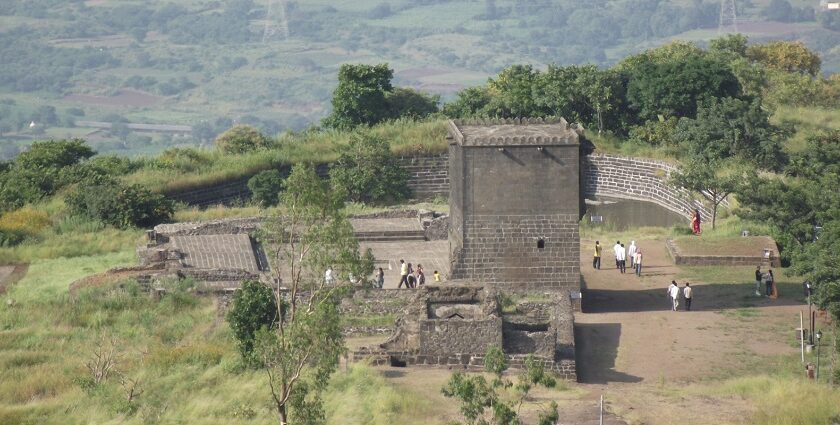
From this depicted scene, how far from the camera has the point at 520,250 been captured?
4147 cm

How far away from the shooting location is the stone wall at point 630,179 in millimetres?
60125

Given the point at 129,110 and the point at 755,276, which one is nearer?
the point at 755,276

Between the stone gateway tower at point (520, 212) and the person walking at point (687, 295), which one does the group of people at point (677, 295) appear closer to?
the person walking at point (687, 295)

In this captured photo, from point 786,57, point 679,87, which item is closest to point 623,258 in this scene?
point 679,87

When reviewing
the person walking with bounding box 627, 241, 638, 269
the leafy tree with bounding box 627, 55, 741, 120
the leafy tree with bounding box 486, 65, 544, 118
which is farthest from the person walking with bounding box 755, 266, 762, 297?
the leafy tree with bounding box 486, 65, 544, 118

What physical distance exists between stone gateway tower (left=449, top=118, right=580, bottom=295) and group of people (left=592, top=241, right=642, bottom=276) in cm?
437

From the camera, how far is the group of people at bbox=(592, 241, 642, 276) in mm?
45525

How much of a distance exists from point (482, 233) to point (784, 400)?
1100 cm

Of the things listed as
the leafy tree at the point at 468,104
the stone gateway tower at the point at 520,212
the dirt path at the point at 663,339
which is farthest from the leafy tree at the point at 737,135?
the stone gateway tower at the point at 520,212

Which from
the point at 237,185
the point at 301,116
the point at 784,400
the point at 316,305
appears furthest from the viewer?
the point at 301,116

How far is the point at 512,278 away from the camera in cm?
4150

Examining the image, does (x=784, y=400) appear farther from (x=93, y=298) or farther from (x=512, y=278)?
(x=93, y=298)

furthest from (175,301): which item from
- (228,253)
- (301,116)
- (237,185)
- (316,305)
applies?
(301,116)

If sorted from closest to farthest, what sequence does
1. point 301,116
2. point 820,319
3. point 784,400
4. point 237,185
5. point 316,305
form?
point 316,305, point 784,400, point 820,319, point 237,185, point 301,116
